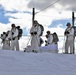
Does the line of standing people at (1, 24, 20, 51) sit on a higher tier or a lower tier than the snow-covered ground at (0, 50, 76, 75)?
higher

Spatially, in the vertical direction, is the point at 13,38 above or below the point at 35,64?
above

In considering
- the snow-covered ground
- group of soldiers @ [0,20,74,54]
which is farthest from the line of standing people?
the snow-covered ground

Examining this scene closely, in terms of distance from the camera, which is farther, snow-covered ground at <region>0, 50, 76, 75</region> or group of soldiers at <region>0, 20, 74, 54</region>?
group of soldiers at <region>0, 20, 74, 54</region>

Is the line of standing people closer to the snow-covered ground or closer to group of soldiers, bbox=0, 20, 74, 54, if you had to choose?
group of soldiers, bbox=0, 20, 74, 54

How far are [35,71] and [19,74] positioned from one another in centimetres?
94

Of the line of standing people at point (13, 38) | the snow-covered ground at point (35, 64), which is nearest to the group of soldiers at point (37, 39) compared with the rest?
the line of standing people at point (13, 38)

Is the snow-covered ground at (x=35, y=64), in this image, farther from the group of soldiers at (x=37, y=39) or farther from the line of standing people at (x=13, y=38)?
the line of standing people at (x=13, y=38)

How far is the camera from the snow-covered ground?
985 cm

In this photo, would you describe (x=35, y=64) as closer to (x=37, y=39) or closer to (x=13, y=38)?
(x=37, y=39)

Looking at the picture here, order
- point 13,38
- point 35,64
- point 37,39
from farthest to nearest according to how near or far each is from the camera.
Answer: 1. point 13,38
2. point 37,39
3. point 35,64

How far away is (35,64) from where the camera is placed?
11.2 metres

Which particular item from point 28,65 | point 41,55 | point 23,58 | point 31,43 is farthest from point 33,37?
point 28,65

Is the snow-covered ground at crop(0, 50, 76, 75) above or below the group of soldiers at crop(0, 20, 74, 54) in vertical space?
below

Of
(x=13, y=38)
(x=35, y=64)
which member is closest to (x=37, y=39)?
(x=13, y=38)
